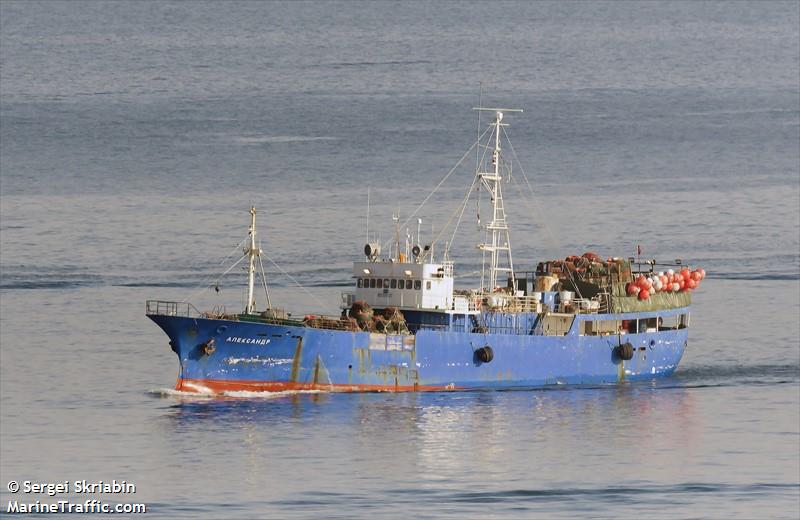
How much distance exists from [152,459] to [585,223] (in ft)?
241

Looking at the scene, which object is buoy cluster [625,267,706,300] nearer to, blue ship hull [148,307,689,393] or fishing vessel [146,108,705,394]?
fishing vessel [146,108,705,394]

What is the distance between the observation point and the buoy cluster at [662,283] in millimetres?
107375

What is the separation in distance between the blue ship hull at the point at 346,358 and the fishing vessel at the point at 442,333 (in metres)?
0.05

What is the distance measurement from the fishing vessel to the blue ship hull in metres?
0.05

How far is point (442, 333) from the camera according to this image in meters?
98.2

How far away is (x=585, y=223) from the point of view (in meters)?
150

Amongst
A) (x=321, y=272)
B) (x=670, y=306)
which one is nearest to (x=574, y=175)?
(x=321, y=272)

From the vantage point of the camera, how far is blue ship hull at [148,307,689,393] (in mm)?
95250

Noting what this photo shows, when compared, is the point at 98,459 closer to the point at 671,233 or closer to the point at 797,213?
the point at 671,233

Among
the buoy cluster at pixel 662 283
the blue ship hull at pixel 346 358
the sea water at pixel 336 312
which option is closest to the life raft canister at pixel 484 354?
the blue ship hull at pixel 346 358

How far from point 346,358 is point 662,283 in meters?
21.0

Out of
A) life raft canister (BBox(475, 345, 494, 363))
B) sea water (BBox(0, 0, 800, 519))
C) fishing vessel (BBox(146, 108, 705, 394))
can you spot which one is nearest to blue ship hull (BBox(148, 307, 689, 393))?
fishing vessel (BBox(146, 108, 705, 394))

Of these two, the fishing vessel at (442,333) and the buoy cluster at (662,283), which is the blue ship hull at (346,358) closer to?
the fishing vessel at (442,333)

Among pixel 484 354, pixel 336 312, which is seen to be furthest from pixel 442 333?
pixel 336 312
